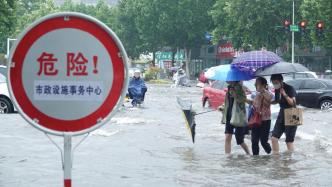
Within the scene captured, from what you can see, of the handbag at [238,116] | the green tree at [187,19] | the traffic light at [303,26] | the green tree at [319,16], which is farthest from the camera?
the green tree at [187,19]

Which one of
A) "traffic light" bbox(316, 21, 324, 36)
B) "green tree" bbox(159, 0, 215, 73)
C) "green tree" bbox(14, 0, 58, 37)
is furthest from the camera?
"green tree" bbox(14, 0, 58, 37)

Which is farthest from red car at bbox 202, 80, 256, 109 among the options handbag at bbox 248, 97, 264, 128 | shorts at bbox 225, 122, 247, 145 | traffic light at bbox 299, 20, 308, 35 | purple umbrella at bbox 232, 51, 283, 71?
traffic light at bbox 299, 20, 308, 35

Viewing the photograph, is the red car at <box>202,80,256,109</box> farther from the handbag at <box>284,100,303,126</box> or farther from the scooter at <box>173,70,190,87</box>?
the scooter at <box>173,70,190,87</box>

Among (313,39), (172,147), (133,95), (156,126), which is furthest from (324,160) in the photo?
(313,39)

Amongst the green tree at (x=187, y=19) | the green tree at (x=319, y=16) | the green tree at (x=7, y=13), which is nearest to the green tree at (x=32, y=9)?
the green tree at (x=187, y=19)

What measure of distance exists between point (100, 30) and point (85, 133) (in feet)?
1.60

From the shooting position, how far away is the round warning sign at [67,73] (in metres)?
3.42

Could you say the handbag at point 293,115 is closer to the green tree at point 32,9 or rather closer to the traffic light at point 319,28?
the traffic light at point 319,28

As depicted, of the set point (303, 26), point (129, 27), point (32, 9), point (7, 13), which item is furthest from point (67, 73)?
point (32, 9)

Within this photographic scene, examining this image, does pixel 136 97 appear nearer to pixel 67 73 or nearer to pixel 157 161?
pixel 157 161

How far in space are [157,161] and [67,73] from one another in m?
8.47

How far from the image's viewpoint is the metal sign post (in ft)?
11.2

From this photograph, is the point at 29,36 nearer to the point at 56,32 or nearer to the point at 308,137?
the point at 56,32

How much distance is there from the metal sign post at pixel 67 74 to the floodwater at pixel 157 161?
322 centimetres
